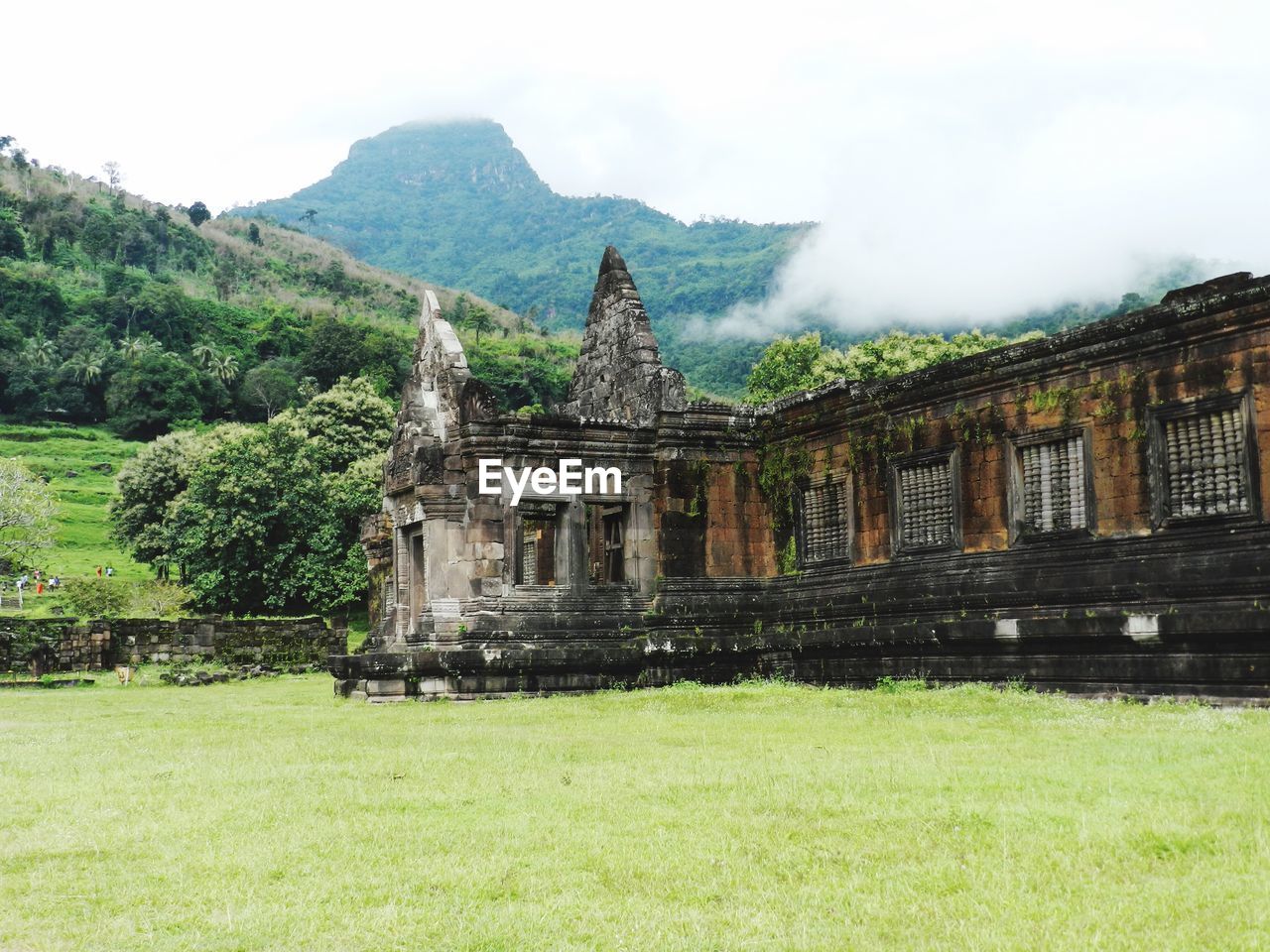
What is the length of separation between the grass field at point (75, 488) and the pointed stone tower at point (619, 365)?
103 feet

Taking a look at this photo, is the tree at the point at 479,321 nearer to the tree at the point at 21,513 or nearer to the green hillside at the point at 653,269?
the green hillside at the point at 653,269

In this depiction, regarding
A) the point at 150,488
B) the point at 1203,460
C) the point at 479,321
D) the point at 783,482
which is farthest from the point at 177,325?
the point at 1203,460

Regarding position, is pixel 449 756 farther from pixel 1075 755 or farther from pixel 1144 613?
pixel 1144 613

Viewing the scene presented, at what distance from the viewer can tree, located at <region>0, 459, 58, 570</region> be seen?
152ft

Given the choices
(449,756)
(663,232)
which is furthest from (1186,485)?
(663,232)

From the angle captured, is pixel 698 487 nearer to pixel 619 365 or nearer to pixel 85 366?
pixel 619 365

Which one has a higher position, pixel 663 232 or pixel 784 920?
pixel 663 232

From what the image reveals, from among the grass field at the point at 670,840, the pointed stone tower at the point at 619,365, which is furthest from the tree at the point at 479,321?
the grass field at the point at 670,840

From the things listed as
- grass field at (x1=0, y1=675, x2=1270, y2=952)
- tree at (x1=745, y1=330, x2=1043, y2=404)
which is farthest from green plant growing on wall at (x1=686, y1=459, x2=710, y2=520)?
tree at (x1=745, y1=330, x2=1043, y2=404)

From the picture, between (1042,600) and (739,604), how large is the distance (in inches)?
210

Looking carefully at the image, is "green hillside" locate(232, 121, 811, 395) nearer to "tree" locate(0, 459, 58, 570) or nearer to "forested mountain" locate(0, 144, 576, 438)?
"forested mountain" locate(0, 144, 576, 438)

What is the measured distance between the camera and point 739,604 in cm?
1858

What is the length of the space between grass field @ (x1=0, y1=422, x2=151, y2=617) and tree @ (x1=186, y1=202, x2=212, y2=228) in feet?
215

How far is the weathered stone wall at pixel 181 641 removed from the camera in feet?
107
